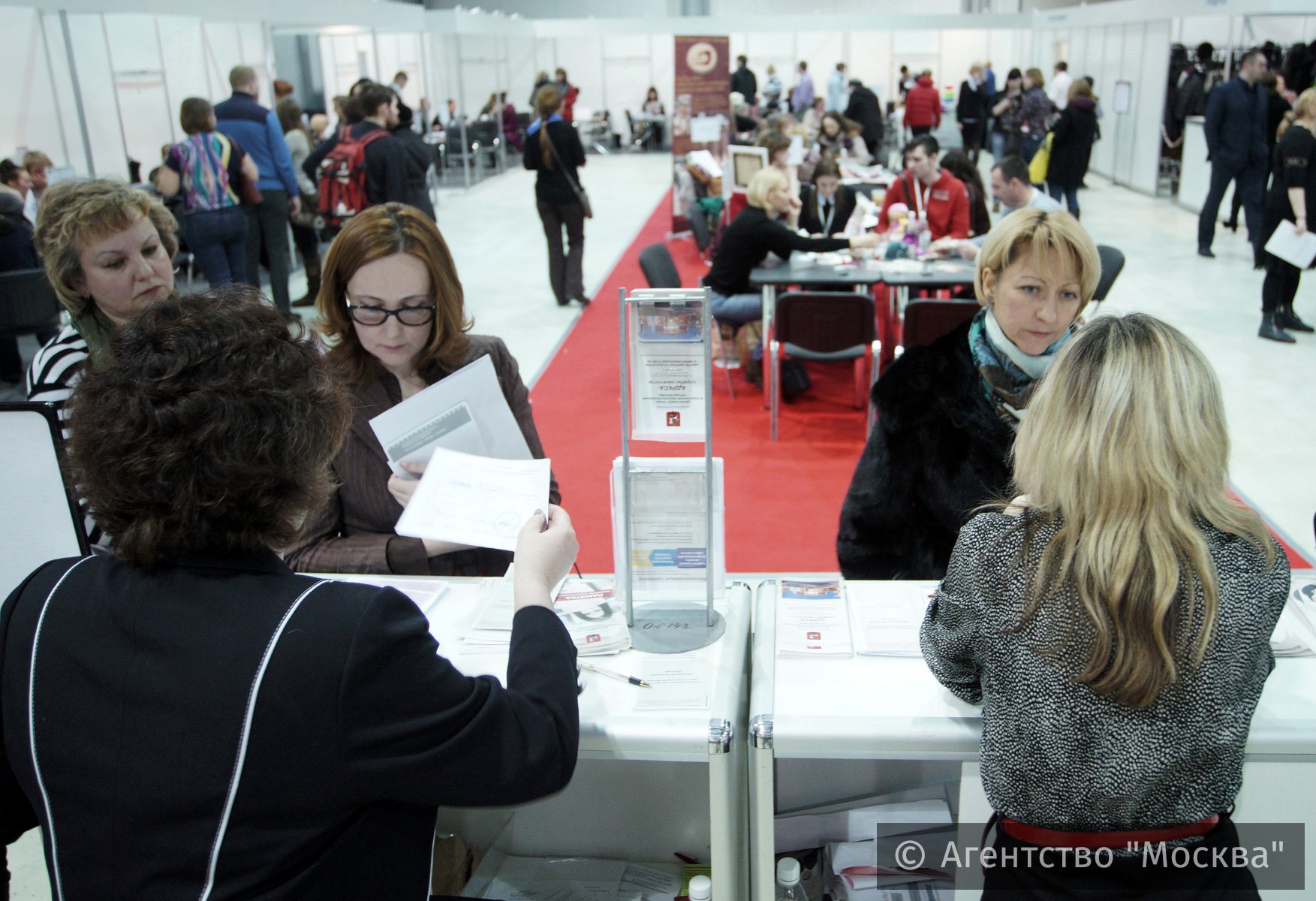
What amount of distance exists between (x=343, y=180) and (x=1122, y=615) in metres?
6.96

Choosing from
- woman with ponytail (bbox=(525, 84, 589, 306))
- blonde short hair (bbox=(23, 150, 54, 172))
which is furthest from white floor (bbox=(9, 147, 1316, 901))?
blonde short hair (bbox=(23, 150, 54, 172))

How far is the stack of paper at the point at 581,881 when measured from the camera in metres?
1.96

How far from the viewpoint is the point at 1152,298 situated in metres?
7.74

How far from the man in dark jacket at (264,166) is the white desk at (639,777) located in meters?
5.59

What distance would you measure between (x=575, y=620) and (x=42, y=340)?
6372 mm

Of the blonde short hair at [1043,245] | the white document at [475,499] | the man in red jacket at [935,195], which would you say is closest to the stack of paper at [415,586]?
the white document at [475,499]

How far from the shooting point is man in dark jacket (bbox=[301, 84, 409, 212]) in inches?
290

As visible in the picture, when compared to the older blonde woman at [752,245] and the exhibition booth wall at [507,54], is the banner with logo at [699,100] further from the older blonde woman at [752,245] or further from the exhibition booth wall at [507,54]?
the older blonde woman at [752,245]

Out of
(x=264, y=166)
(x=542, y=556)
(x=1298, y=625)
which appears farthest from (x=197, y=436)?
(x=264, y=166)

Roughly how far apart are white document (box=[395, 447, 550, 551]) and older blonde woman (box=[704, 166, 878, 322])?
152 inches

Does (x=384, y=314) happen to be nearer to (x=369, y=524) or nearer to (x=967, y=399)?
(x=369, y=524)

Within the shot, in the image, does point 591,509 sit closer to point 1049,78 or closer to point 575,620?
point 575,620

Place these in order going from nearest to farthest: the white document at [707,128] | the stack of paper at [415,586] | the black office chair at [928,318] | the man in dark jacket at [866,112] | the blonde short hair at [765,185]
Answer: the stack of paper at [415,586] < the black office chair at [928,318] < the blonde short hair at [765,185] < the white document at [707,128] < the man in dark jacket at [866,112]

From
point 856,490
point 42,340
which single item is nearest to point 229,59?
point 42,340
